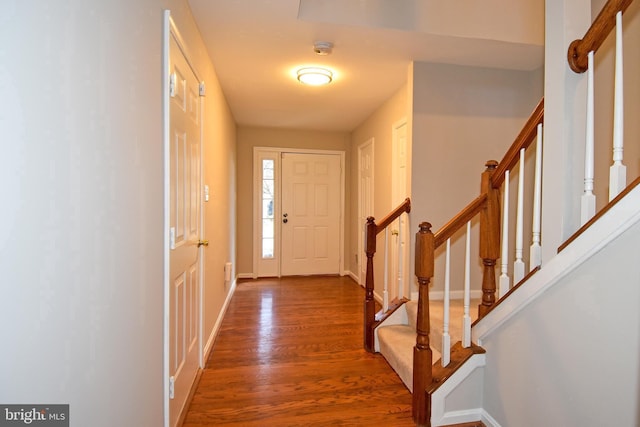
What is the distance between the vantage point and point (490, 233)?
5.72 feet

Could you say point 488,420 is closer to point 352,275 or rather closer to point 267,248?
point 352,275

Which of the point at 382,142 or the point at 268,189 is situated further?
the point at 268,189

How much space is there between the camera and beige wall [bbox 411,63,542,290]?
2.71 metres

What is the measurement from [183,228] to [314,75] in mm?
1801

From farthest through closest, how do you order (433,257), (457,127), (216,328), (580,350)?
(216,328), (457,127), (433,257), (580,350)

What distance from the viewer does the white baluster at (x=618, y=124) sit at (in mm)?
1079

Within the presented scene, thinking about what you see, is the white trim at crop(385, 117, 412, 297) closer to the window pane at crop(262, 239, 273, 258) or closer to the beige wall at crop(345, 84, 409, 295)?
the beige wall at crop(345, 84, 409, 295)

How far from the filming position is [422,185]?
2.73 metres

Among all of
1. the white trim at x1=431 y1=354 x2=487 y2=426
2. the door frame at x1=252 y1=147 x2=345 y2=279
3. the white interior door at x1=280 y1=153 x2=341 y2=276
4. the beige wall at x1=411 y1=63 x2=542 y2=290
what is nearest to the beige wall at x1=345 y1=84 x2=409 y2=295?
the beige wall at x1=411 y1=63 x2=542 y2=290

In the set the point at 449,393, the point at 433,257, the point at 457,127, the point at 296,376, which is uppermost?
the point at 457,127

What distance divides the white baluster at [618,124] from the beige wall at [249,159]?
13.8 feet

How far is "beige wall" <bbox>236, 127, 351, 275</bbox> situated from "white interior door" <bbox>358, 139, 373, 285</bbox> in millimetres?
876

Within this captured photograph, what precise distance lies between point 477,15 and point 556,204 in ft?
5.72

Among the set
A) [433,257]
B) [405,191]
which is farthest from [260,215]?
[433,257]
